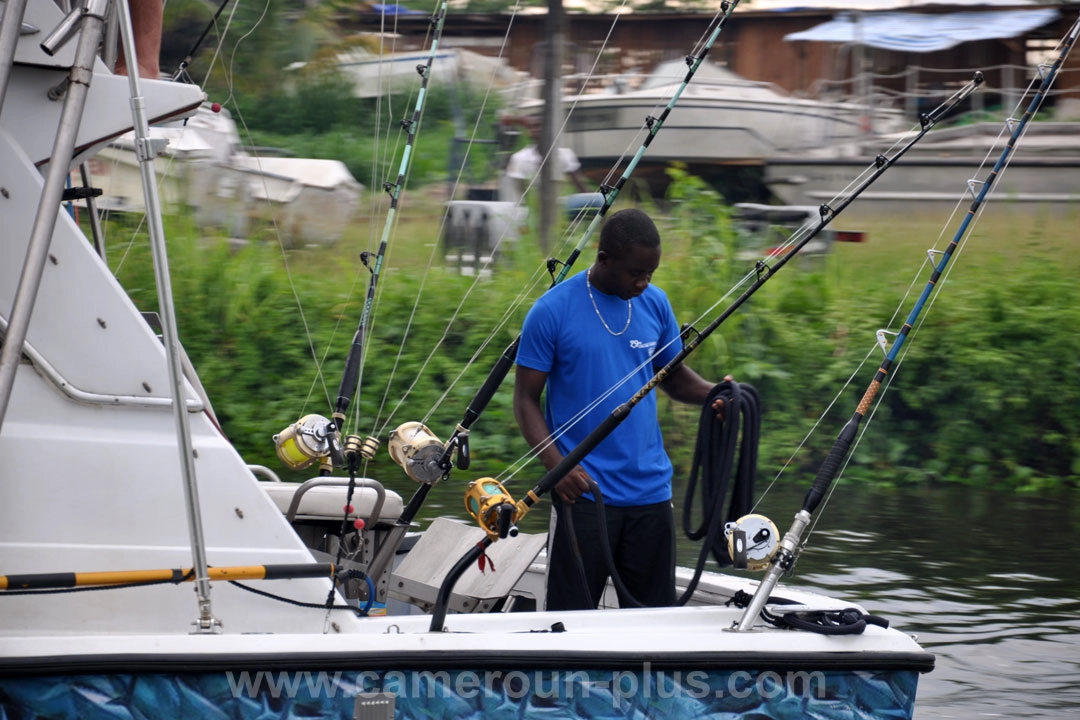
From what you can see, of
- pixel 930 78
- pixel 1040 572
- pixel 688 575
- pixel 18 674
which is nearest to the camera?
pixel 18 674

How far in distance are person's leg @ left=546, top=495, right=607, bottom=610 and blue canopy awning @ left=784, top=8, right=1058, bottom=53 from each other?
465 inches

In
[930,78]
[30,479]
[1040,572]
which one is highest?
[930,78]

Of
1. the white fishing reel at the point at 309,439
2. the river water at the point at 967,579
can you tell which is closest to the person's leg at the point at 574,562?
the white fishing reel at the point at 309,439

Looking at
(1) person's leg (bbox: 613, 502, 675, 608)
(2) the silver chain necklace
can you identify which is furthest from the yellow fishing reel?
(2) the silver chain necklace

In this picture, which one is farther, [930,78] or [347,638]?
[930,78]

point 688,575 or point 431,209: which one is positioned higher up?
point 431,209

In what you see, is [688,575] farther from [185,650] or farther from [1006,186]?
[1006,186]

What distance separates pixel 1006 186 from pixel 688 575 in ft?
29.3

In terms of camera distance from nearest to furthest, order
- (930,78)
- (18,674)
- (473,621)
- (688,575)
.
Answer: (18,674) → (473,621) → (688,575) → (930,78)

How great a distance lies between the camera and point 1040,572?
6.78 m

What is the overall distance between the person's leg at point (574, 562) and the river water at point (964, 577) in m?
1.13

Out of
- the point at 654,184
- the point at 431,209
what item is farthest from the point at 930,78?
the point at 431,209

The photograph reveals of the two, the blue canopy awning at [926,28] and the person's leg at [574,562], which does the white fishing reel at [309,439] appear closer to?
the person's leg at [574,562]

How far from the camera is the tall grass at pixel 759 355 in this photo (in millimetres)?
9055
